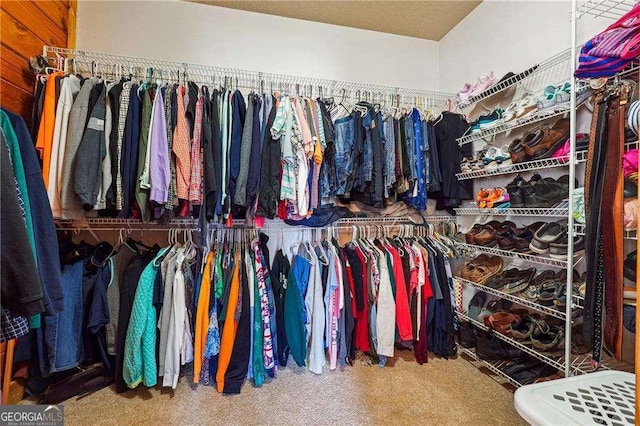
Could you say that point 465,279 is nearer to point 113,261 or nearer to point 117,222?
point 113,261

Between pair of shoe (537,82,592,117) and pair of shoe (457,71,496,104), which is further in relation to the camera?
pair of shoe (457,71,496,104)

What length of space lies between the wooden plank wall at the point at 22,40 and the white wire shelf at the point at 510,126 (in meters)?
2.67

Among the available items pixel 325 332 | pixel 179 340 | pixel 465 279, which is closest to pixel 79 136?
pixel 179 340

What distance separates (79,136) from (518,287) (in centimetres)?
248

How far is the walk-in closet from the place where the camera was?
1.17 metres

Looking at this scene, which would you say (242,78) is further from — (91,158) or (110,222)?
(110,222)

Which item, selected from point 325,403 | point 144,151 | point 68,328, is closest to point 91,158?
point 144,151

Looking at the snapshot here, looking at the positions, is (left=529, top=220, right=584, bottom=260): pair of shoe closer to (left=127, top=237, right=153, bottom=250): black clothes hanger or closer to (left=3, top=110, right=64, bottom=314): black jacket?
(left=3, top=110, right=64, bottom=314): black jacket

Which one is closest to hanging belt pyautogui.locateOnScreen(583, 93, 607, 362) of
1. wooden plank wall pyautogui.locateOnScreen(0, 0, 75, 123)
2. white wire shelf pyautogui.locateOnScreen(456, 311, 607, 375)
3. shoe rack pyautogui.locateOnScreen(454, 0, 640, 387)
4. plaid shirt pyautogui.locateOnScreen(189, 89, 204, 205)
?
shoe rack pyautogui.locateOnScreen(454, 0, 640, 387)

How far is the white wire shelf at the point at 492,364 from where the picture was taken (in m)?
1.56

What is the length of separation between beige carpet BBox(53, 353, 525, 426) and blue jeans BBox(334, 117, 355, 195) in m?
1.21

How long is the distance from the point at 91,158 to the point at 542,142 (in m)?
2.30

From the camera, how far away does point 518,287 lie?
1.58m

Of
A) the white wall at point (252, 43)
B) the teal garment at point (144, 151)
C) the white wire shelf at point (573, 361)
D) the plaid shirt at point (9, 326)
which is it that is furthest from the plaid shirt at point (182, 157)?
the white wire shelf at point (573, 361)
